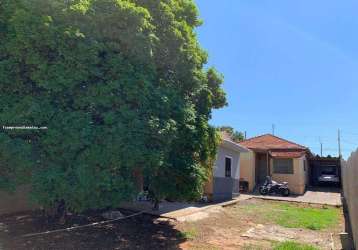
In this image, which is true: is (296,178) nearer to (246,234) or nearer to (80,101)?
(246,234)

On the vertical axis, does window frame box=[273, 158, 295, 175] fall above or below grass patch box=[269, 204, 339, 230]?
above

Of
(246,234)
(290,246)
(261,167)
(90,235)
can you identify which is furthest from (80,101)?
(261,167)

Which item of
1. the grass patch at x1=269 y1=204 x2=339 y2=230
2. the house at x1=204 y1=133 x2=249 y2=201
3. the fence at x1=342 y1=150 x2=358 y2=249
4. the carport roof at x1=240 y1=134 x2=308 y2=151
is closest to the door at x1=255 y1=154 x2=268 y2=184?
the carport roof at x1=240 y1=134 x2=308 y2=151

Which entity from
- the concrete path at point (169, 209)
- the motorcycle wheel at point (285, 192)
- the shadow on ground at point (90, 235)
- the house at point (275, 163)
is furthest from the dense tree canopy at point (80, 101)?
the house at point (275, 163)

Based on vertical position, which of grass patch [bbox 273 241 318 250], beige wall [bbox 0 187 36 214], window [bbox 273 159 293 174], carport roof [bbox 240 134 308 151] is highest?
carport roof [bbox 240 134 308 151]

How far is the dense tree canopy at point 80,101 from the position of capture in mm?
7016

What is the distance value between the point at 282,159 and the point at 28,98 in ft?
75.8

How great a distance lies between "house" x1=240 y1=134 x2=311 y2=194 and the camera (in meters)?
26.4

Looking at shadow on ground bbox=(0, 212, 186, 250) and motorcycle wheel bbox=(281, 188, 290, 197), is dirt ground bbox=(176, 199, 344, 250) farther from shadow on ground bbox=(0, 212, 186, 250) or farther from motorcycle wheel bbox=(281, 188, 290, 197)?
motorcycle wheel bbox=(281, 188, 290, 197)

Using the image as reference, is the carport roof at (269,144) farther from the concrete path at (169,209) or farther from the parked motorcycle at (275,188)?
the concrete path at (169,209)

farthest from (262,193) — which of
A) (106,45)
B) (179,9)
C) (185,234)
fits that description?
(106,45)

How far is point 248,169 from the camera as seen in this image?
26469mm

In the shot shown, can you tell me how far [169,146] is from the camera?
821 centimetres

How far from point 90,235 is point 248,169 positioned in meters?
19.2
